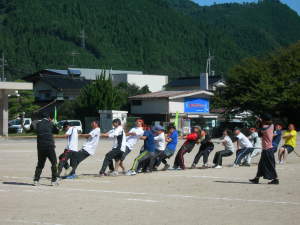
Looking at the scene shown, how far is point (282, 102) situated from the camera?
50.8 m

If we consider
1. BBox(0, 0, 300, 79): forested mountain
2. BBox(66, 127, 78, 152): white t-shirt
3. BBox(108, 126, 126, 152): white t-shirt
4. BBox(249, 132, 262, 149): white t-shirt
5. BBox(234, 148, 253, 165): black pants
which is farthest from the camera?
BBox(0, 0, 300, 79): forested mountain

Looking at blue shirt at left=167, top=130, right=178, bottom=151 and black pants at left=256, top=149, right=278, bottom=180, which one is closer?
black pants at left=256, top=149, right=278, bottom=180

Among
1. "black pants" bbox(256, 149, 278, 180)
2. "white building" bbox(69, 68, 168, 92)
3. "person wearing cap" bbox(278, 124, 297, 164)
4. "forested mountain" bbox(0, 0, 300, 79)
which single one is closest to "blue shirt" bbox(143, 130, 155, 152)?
"black pants" bbox(256, 149, 278, 180)

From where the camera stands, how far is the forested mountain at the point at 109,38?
14100cm

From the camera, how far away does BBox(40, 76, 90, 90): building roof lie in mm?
80438

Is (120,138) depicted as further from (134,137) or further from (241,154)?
(241,154)

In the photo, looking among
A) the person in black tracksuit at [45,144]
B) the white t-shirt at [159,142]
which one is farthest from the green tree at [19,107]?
the person in black tracksuit at [45,144]

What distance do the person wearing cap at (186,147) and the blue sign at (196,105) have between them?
44381 mm

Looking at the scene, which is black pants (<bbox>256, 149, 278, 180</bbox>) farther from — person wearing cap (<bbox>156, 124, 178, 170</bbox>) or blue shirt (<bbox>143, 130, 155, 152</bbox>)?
person wearing cap (<bbox>156, 124, 178, 170</bbox>)

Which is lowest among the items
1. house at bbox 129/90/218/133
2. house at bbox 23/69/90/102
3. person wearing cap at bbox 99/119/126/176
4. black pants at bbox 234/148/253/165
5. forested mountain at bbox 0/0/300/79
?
black pants at bbox 234/148/253/165

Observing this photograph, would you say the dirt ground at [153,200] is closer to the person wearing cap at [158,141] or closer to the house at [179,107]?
the person wearing cap at [158,141]

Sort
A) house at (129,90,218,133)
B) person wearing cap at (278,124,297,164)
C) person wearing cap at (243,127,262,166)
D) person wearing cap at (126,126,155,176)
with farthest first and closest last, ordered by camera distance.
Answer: house at (129,90,218,133)
person wearing cap at (278,124,297,164)
person wearing cap at (243,127,262,166)
person wearing cap at (126,126,155,176)

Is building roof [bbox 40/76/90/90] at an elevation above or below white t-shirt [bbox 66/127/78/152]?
above

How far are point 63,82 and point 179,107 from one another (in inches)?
957
